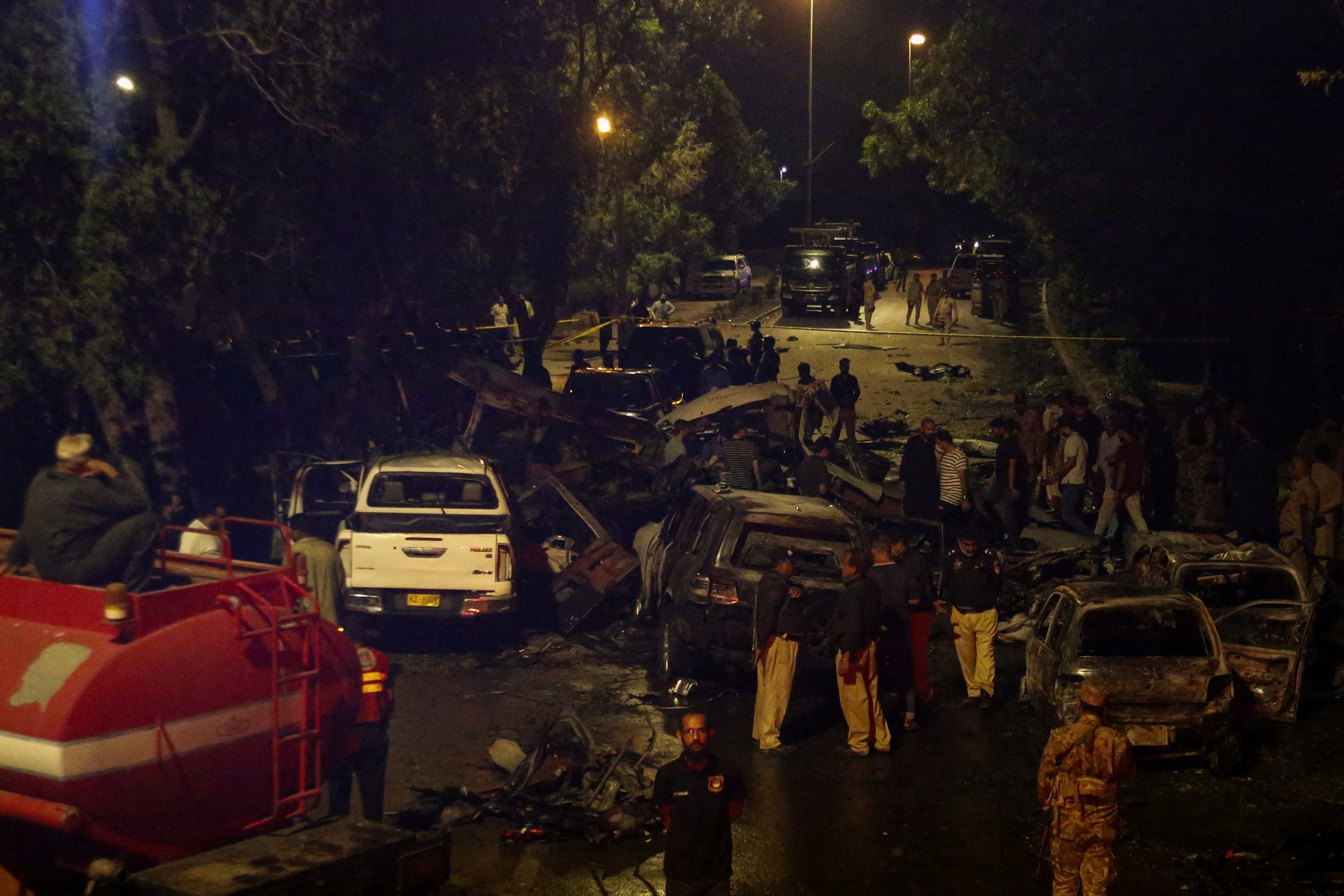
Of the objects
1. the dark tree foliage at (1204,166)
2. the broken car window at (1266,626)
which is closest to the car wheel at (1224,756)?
the broken car window at (1266,626)

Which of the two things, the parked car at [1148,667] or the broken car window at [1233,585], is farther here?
the broken car window at [1233,585]

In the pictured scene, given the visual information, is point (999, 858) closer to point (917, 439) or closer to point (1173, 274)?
point (917, 439)

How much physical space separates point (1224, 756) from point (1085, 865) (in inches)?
132

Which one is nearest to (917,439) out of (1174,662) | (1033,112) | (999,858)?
(1174,662)

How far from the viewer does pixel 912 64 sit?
55188 mm

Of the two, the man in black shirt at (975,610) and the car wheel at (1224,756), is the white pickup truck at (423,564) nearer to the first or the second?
the man in black shirt at (975,610)

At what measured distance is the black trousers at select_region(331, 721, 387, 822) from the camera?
326 inches

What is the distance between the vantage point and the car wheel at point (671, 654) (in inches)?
481

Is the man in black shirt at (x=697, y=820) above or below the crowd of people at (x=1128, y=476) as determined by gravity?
below

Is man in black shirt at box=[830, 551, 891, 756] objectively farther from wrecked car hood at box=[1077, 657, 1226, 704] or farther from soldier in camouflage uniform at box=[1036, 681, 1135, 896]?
soldier in camouflage uniform at box=[1036, 681, 1135, 896]

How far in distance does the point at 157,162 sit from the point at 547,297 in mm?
13257

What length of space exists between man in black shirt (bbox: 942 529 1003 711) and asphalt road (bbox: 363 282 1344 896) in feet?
0.95

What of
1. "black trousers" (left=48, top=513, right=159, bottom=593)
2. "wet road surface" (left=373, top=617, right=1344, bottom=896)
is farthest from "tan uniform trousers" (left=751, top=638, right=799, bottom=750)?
"black trousers" (left=48, top=513, right=159, bottom=593)

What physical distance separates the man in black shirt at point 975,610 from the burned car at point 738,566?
892mm
